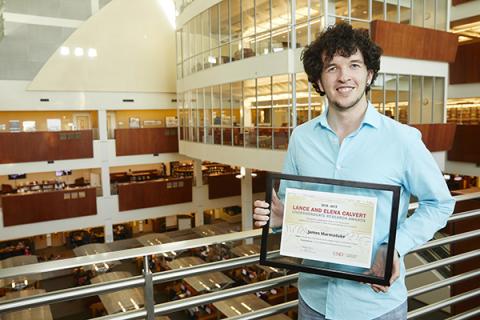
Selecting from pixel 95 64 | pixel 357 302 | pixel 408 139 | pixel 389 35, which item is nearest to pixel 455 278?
pixel 357 302

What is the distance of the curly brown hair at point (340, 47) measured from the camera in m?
1.87

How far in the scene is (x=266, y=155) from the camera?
13.1 meters

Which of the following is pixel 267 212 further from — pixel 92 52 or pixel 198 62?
pixel 92 52

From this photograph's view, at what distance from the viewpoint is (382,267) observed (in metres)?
1.73

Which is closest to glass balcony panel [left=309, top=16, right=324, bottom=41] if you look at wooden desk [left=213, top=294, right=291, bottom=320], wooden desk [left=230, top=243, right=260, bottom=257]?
wooden desk [left=230, top=243, right=260, bottom=257]

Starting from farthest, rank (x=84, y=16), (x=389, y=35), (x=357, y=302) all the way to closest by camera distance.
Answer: (x=84, y=16)
(x=389, y=35)
(x=357, y=302)

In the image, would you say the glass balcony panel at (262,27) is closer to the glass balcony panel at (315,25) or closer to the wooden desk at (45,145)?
the glass balcony panel at (315,25)

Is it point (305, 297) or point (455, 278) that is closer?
point (305, 297)

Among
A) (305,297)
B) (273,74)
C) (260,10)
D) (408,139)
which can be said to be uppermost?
(260,10)

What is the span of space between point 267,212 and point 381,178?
55 centimetres

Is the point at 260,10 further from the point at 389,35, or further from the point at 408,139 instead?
the point at 408,139

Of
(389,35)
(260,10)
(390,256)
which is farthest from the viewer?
(260,10)

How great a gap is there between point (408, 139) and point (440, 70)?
1318 cm

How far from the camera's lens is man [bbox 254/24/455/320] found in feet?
5.83
